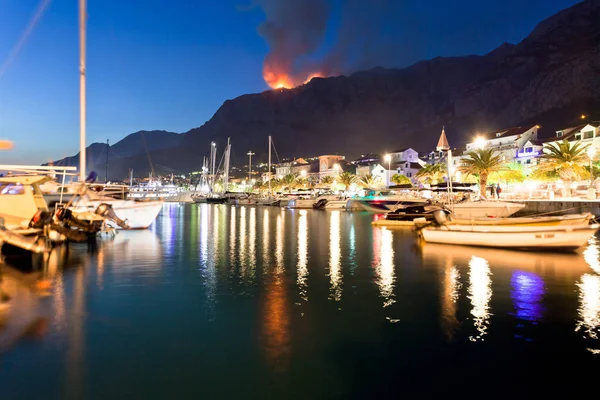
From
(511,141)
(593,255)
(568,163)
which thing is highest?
(511,141)

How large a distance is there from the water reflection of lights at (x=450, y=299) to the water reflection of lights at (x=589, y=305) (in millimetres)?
2833

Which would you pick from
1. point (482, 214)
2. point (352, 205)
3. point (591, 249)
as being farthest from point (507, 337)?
point (352, 205)

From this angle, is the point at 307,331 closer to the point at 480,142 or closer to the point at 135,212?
the point at 135,212

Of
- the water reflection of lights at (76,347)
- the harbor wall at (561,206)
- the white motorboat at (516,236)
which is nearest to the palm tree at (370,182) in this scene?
the harbor wall at (561,206)

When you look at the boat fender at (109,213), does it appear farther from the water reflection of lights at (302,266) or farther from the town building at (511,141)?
the town building at (511,141)

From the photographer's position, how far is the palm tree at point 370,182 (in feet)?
345

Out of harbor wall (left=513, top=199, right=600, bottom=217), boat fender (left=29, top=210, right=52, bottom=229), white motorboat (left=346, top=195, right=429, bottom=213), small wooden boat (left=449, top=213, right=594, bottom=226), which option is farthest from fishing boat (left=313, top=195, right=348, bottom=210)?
boat fender (left=29, top=210, right=52, bottom=229)

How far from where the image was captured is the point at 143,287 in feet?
47.9

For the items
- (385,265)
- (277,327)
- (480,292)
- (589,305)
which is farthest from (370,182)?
(277,327)

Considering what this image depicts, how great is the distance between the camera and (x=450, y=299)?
12906mm

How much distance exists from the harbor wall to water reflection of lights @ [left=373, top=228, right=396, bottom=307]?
2272 cm

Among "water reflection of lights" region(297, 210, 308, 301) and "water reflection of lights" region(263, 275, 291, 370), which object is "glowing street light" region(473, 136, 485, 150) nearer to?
"water reflection of lights" region(297, 210, 308, 301)

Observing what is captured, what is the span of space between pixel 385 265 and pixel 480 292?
18.6 feet

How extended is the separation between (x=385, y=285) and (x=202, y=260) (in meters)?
9.49
